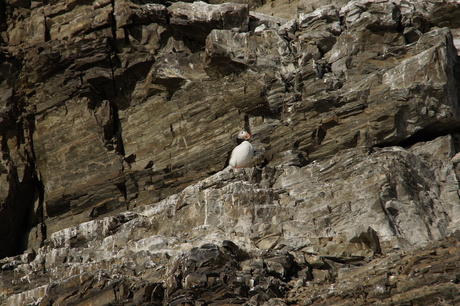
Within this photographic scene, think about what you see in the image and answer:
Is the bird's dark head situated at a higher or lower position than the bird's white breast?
higher

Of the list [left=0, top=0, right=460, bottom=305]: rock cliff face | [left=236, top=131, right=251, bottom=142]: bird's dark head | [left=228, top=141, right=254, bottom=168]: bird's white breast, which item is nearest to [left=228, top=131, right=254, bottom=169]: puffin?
[left=228, top=141, right=254, bottom=168]: bird's white breast

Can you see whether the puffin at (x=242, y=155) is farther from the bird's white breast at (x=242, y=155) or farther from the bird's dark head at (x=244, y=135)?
the bird's dark head at (x=244, y=135)

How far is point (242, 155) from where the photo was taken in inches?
825

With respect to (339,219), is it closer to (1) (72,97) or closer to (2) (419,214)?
(2) (419,214)

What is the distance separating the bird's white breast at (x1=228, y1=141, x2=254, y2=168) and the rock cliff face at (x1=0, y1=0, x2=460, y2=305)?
4.13 feet

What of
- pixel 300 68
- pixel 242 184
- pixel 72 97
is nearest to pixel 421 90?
pixel 300 68

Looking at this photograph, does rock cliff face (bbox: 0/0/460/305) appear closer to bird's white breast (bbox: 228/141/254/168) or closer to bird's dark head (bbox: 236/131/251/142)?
bird's dark head (bbox: 236/131/251/142)

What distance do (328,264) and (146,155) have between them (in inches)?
401

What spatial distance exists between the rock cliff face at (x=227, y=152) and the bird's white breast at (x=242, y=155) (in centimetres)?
126

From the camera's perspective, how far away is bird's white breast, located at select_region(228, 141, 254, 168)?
2095 cm

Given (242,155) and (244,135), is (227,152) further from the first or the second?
(242,155)

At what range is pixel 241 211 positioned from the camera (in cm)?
1853

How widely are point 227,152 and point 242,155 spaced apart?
2483mm

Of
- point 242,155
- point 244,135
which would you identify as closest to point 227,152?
point 244,135
